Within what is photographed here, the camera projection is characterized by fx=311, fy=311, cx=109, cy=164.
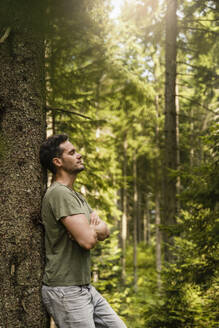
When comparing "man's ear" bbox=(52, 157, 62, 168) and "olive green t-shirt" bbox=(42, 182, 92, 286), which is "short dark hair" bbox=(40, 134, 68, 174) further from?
"olive green t-shirt" bbox=(42, 182, 92, 286)

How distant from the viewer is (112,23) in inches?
416

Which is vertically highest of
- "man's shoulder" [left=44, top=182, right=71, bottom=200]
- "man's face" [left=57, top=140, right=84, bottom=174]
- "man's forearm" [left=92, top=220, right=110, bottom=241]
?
"man's face" [left=57, top=140, right=84, bottom=174]

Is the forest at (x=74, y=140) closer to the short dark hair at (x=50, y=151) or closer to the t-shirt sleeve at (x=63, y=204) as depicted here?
the short dark hair at (x=50, y=151)

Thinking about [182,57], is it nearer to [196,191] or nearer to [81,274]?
[196,191]

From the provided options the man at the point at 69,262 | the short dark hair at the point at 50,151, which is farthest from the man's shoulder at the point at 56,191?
the short dark hair at the point at 50,151

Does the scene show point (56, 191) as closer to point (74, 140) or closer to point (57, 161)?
point (57, 161)

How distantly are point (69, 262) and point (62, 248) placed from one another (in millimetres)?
134

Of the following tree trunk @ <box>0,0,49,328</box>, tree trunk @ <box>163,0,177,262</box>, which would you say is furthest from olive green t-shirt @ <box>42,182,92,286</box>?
tree trunk @ <box>163,0,177,262</box>

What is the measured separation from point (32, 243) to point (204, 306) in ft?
12.4

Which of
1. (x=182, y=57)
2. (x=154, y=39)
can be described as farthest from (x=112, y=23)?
(x=182, y=57)

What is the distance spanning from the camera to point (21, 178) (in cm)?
287

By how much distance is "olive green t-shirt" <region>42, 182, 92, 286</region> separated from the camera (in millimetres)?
2613

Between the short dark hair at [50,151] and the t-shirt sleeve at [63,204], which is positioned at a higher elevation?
the short dark hair at [50,151]

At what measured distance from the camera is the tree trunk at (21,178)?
272 cm
